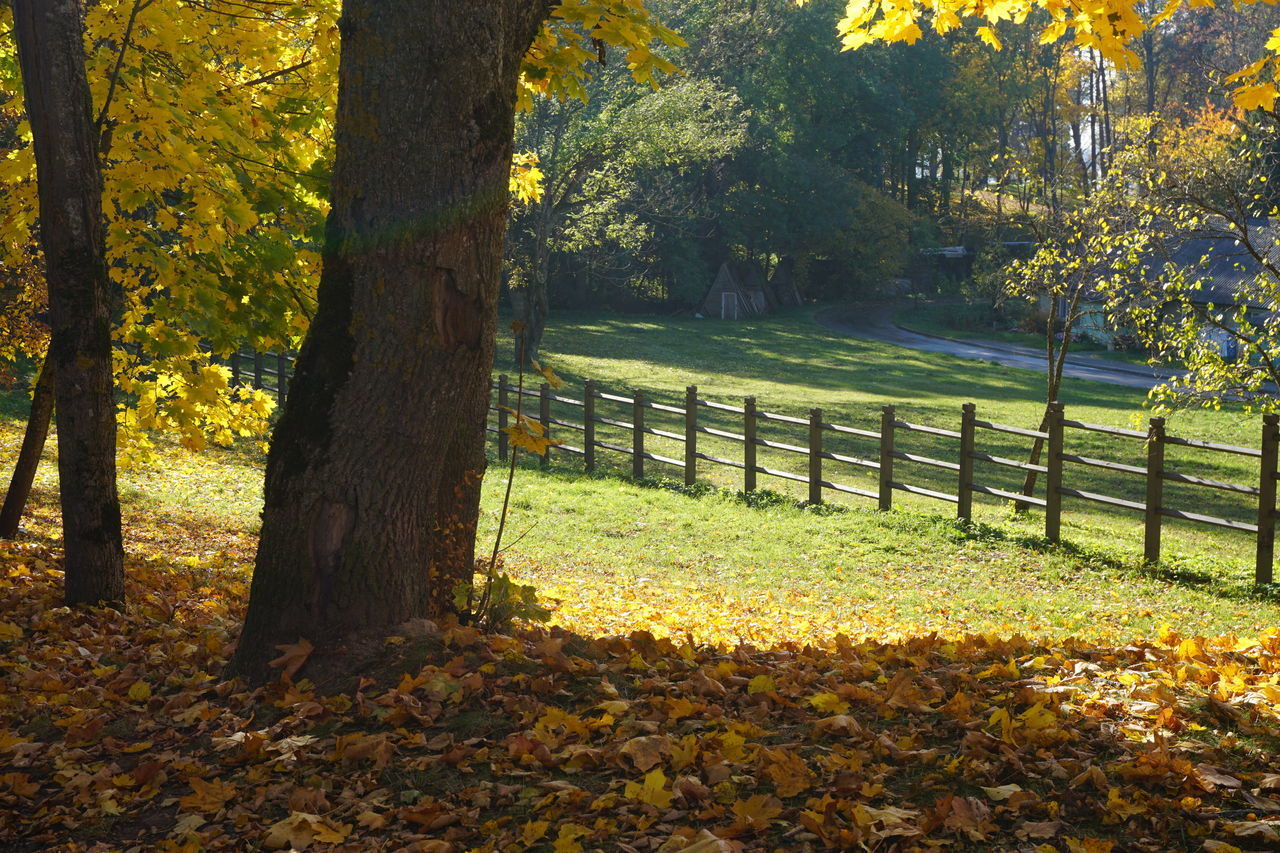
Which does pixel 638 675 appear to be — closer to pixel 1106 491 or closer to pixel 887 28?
pixel 887 28

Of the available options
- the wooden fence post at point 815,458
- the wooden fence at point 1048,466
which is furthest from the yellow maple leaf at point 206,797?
the wooden fence post at point 815,458

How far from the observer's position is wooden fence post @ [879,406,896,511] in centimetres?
1259

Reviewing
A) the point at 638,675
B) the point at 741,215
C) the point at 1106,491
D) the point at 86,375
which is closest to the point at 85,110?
the point at 86,375

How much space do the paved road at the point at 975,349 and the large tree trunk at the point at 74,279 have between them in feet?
89.9

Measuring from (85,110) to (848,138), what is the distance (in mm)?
54271

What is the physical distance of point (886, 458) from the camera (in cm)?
1267

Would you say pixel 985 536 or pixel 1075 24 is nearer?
pixel 1075 24

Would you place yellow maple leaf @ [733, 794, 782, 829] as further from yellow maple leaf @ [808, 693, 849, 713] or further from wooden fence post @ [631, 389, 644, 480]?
wooden fence post @ [631, 389, 644, 480]

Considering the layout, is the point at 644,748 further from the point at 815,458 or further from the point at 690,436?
the point at 690,436

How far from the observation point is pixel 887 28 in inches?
237

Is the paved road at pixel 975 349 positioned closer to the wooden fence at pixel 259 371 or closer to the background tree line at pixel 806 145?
the background tree line at pixel 806 145

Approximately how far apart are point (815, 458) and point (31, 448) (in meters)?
8.70

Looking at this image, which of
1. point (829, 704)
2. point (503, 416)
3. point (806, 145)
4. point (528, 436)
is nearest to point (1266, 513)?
point (829, 704)

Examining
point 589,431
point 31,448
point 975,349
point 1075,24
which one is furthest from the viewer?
point 975,349
